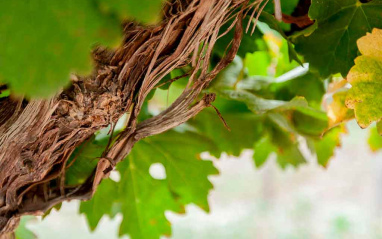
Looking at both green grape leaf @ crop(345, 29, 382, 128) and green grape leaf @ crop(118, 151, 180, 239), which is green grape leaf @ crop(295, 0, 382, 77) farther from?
green grape leaf @ crop(118, 151, 180, 239)

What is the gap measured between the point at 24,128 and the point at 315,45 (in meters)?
0.19

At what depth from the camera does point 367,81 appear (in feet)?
0.88

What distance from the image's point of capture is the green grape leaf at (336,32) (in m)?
0.29

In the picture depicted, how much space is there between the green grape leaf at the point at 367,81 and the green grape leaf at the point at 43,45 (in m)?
0.17

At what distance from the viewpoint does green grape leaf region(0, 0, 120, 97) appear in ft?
0.47

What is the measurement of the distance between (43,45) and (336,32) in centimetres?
21

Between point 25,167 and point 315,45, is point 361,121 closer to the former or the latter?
point 315,45

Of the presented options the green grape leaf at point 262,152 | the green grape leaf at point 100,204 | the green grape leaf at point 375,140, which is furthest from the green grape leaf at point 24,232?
the green grape leaf at point 375,140

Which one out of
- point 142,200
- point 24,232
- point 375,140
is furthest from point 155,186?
point 375,140

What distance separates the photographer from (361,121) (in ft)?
0.88

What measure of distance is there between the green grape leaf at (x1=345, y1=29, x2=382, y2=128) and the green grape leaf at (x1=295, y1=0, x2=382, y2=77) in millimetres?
33

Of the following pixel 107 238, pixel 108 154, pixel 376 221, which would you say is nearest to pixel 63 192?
pixel 108 154

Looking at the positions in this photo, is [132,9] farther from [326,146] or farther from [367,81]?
[326,146]

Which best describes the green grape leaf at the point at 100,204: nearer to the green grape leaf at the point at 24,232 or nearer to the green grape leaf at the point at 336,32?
the green grape leaf at the point at 24,232
